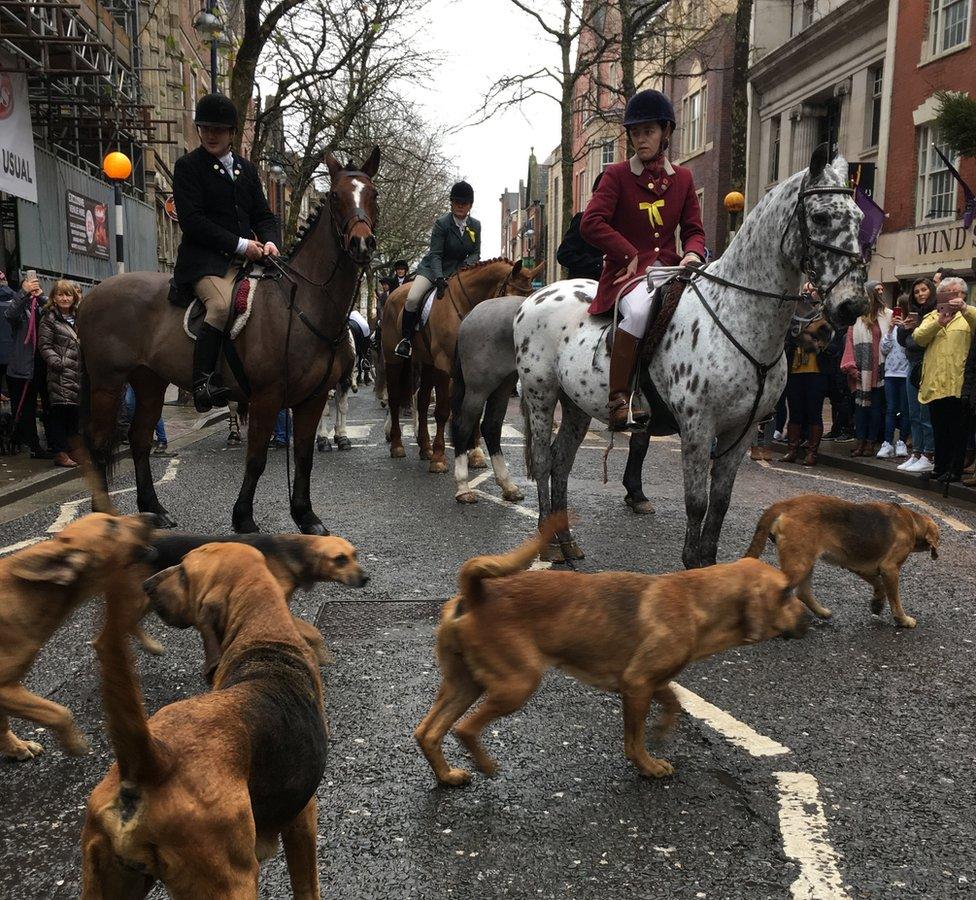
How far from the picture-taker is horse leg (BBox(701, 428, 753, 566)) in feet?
19.5

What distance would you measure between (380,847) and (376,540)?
14.5 ft

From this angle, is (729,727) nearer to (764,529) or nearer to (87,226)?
(764,529)

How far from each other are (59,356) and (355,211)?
6139mm

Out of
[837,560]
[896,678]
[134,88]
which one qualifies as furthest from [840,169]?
[134,88]

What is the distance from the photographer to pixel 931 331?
10633mm

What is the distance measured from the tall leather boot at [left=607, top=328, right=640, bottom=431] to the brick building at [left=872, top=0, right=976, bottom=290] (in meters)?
17.6

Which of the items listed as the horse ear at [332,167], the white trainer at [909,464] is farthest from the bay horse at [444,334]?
the white trainer at [909,464]

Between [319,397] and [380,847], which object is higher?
[319,397]

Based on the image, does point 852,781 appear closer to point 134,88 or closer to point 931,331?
point 931,331

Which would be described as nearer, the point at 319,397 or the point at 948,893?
the point at 948,893

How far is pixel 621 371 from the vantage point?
21.0 feet

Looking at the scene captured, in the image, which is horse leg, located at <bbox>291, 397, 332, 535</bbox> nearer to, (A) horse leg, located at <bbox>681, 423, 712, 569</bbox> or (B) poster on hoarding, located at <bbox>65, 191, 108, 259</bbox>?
(A) horse leg, located at <bbox>681, 423, 712, 569</bbox>

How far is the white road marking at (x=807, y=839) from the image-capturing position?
2748 millimetres

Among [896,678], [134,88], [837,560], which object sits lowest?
[896,678]
